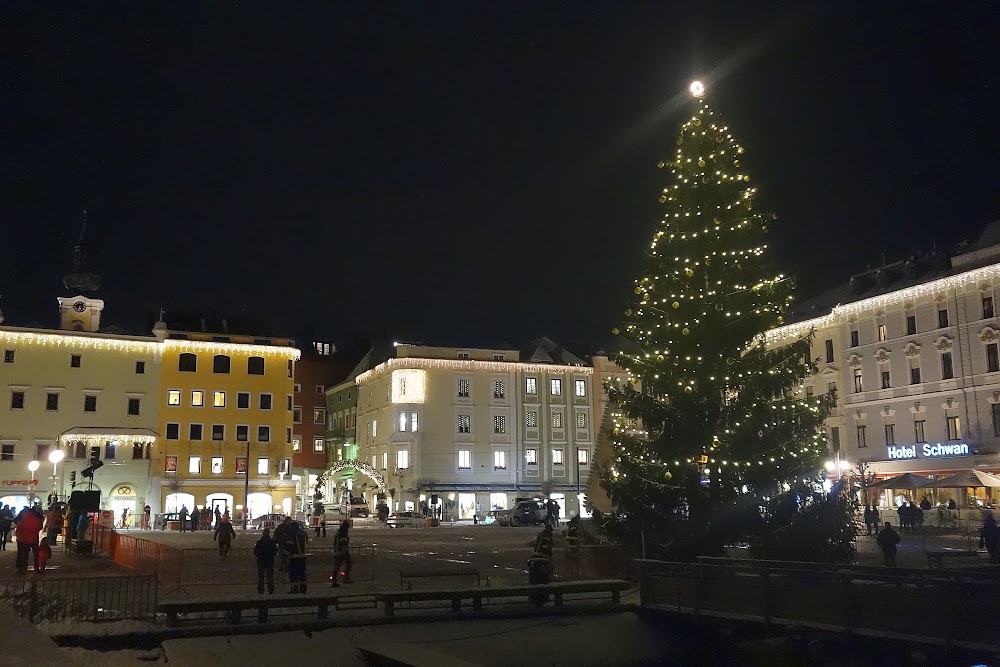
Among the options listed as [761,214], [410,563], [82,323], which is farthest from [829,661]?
[82,323]

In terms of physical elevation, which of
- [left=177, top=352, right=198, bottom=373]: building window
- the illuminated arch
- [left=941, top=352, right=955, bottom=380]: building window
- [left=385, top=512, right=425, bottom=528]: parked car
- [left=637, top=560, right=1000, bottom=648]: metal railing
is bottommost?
[left=385, top=512, right=425, bottom=528]: parked car

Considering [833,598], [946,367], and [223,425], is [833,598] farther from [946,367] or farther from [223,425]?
[223,425]

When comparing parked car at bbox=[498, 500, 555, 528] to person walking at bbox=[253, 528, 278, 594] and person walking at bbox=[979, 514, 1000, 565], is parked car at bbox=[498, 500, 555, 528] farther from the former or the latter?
person walking at bbox=[253, 528, 278, 594]

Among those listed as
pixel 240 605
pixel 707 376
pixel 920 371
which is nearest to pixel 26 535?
pixel 240 605

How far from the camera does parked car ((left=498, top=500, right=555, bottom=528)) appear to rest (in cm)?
5928

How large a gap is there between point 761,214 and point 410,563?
15.3m

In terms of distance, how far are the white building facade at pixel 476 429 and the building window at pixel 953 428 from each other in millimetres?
30579

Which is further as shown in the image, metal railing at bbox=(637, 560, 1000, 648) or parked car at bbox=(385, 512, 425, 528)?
parked car at bbox=(385, 512, 425, 528)

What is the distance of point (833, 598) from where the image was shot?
46.4 feet

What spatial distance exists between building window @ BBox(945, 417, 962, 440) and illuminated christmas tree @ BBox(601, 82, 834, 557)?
106ft

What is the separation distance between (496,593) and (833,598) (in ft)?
21.3

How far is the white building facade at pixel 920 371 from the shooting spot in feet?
161

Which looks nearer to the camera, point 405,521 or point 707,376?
point 707,376

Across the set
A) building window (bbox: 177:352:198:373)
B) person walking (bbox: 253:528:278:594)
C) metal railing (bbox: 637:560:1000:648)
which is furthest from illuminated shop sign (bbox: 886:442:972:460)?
building window (bbox: 177:352:198:373)
